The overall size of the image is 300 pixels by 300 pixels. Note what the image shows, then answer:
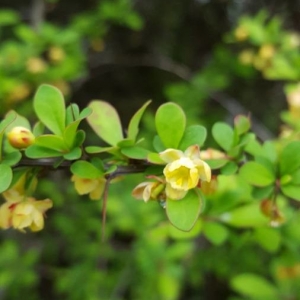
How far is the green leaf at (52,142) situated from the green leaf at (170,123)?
0.34 feet

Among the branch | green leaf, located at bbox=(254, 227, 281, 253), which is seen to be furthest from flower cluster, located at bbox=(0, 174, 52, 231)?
the branch

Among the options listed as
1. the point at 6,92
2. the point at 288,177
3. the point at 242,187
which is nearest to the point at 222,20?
the point at 6,92

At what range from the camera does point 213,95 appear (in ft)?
7.66

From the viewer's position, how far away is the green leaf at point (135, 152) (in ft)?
1.99

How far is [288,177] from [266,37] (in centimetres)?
91

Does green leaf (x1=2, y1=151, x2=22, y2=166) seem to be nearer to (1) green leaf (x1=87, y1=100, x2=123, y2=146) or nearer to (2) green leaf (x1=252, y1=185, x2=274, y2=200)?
(1) green leaf (x1=87, y1=100, x2=123, y2=146)

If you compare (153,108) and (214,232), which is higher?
(214,232)

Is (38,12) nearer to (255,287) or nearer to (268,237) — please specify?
(255,287)

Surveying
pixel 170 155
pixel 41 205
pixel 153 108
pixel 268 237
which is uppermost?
pixel 170 155

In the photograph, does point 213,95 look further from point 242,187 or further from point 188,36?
point 242,187

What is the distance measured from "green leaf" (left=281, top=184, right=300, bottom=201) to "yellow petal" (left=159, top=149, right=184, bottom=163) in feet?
0.50

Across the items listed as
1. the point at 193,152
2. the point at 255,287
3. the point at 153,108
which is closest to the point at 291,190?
the point at 193,152

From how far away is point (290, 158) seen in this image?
0.67 meters

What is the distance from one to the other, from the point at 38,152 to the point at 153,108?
7.87ft
